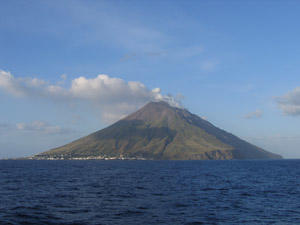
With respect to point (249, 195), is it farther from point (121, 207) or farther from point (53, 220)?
point (53, 220)

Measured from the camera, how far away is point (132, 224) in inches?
1540

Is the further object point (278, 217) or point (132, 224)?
point (278, 217)

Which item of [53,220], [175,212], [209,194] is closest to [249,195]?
[209,194]

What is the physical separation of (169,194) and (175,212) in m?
20.1

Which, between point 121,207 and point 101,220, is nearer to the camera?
point 101,220

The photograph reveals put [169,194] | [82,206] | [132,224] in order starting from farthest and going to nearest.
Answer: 1. [169,194]
2. [82,206]
3. [132,224]

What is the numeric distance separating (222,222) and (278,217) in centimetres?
1052

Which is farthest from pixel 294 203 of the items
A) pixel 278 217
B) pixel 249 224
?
pixel 249 224

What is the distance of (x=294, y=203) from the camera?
57.8 metres

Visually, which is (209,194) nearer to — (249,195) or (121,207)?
(249,195)

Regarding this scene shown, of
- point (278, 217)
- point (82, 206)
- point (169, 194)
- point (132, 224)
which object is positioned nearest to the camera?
point (132, 224)

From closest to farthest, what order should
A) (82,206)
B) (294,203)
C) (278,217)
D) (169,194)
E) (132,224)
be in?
(132,224) < (278,217) < (82,206) < (294,203) < (169,194)

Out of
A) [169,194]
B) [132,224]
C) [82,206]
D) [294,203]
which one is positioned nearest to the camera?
[132,224]

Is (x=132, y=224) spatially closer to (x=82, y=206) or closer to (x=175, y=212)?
(x=175, y=212)
